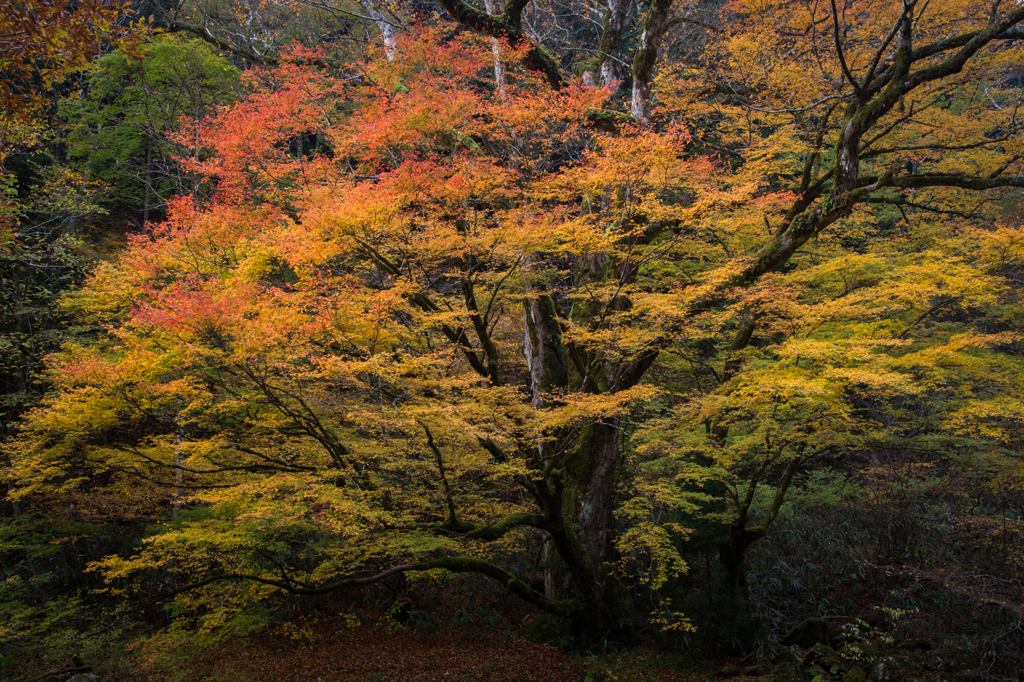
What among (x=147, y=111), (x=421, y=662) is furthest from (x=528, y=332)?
(x=147, y=111)

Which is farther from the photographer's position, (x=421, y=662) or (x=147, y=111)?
(x=147, y=111)

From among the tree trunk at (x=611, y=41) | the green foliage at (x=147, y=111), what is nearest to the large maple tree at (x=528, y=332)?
the tree trunk at (x=611, y=41)

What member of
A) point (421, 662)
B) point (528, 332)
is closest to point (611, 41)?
point (528, 332)

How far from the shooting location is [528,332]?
9820 mm

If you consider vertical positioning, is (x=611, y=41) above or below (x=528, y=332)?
above

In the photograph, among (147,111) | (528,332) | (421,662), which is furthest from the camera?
(147,111)

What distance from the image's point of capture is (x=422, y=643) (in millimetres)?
9273

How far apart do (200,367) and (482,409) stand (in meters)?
4.39

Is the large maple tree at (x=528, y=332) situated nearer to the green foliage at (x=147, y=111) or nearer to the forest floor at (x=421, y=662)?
the forest floor at (x=421, y=662)

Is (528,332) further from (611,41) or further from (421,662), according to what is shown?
(611,41)

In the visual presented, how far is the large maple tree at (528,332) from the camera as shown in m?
6.74

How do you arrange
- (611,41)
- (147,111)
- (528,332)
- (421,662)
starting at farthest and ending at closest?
(147,111) → (611,41) → (528,332) → (421,662)

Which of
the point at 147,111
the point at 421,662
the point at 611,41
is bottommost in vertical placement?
the point at 421,662

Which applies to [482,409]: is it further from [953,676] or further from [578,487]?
[953,676]
